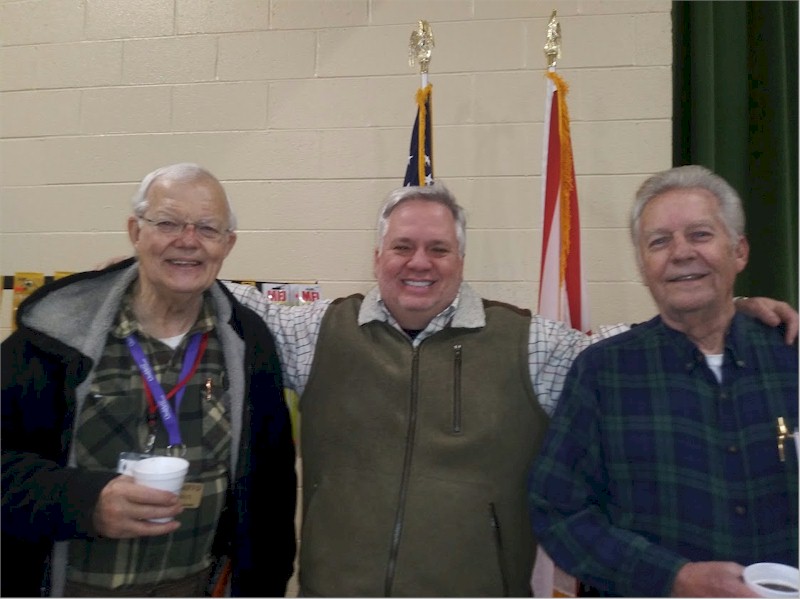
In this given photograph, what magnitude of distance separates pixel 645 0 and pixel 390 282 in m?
1.74

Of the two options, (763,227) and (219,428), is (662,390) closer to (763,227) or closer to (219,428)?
(219,428)

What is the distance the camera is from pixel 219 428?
1396 millimetres

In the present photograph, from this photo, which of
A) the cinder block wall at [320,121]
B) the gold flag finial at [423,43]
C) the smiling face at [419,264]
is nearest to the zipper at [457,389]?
the smiling face at [419,264]

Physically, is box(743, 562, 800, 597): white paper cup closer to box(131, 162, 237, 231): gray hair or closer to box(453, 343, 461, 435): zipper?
box(453, 343, 461, 435): zipper

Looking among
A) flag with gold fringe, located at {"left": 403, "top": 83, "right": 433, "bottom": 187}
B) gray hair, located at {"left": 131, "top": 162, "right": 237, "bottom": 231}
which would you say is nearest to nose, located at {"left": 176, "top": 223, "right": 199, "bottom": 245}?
gray hair, located at {"left": 131, "top": 162, "right": 237, "bottom": 231}

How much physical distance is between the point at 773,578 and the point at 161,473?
1.15 meters

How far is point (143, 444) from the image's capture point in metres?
1.32

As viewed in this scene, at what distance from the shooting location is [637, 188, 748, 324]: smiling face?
1.27m

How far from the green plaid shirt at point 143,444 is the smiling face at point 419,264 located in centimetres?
50

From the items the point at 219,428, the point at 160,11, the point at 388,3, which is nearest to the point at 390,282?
the point at 219,428

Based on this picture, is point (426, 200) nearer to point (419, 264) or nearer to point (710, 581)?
point (419, 264)

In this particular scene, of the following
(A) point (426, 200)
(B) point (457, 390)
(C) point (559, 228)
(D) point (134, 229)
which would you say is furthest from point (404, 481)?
(C) point (559, 228)

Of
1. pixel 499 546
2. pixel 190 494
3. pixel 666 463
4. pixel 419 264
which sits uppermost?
pixel 419 264

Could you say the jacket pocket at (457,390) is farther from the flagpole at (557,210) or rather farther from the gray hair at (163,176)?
the gray hair at (163,176)
